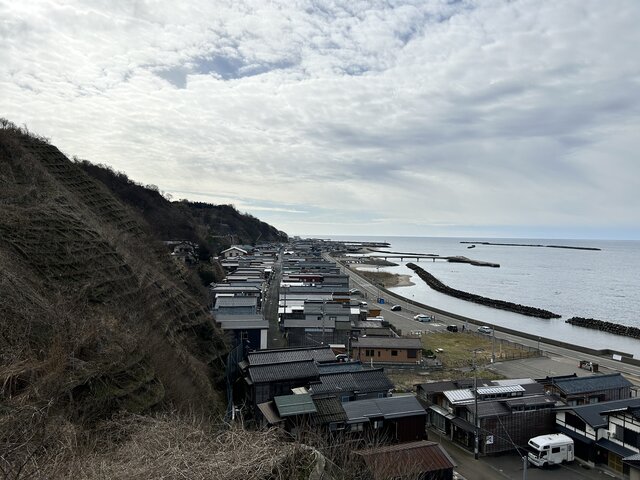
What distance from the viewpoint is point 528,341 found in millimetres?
32562

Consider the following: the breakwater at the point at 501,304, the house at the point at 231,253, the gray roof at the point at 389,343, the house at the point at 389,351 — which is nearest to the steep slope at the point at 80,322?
the house at the point at 389,351

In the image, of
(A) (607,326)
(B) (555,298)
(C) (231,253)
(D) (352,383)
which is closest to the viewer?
(D) (352,383)

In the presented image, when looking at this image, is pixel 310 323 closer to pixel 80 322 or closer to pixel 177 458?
pixel 80 322

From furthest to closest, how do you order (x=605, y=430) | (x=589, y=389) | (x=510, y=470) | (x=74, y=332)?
(x=589, y=389), (x=605, y=430), (x=510, y=470), (x=74, y=332)

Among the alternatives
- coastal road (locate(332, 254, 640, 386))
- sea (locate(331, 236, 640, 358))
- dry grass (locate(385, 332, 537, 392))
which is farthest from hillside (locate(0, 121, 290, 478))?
sea (locate(331, 236, 640, 358))

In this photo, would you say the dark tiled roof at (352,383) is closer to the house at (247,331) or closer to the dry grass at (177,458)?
the house at (247,331)

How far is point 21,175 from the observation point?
22938 mm

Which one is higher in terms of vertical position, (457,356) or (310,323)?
(310,323)

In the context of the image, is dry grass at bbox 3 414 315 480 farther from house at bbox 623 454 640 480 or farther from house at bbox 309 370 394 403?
house at bbox 623 454 640 480

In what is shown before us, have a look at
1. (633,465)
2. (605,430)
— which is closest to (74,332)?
(633,465)

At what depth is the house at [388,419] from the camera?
13.9 m

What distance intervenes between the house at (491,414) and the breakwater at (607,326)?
30119mm

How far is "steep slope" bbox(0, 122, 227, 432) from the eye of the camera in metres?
9.55

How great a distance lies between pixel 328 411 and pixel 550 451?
25.4ft
